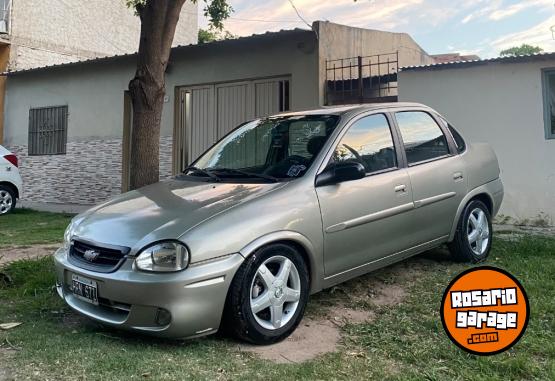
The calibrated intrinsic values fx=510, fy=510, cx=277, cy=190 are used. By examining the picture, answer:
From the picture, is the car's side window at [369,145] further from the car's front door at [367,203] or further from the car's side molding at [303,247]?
the car's side molding at [303,247]

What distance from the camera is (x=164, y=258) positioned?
302 centimetres

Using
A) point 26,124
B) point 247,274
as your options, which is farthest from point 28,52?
point 247,274

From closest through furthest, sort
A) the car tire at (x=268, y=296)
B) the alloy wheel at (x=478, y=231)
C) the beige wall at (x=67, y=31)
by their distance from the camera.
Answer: the car tire at (x=268, y=296) < the alloy wheel at (x=478, y=231) < the beige wall at (x=67, y=31)

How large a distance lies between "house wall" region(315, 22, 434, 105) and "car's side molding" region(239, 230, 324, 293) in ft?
18.4

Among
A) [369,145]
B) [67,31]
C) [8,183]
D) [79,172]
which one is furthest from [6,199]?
[369,145]

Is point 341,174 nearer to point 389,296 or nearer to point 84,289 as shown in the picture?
point 389,296

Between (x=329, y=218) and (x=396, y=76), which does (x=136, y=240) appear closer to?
(x=329, y=218)

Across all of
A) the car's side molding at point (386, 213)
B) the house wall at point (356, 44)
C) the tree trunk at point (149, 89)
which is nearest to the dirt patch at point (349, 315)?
the car's side molding at point (386, 213)

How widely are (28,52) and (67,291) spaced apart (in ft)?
40.4

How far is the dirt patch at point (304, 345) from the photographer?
3.13 metres

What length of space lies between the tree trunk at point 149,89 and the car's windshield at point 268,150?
1.44m

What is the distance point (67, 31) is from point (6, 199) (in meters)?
6.30

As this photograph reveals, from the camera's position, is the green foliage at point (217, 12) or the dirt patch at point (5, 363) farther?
the green foliage at point (217, 12)

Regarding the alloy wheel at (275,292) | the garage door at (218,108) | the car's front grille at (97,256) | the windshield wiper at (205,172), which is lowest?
the alloy wheel at (275,292)
